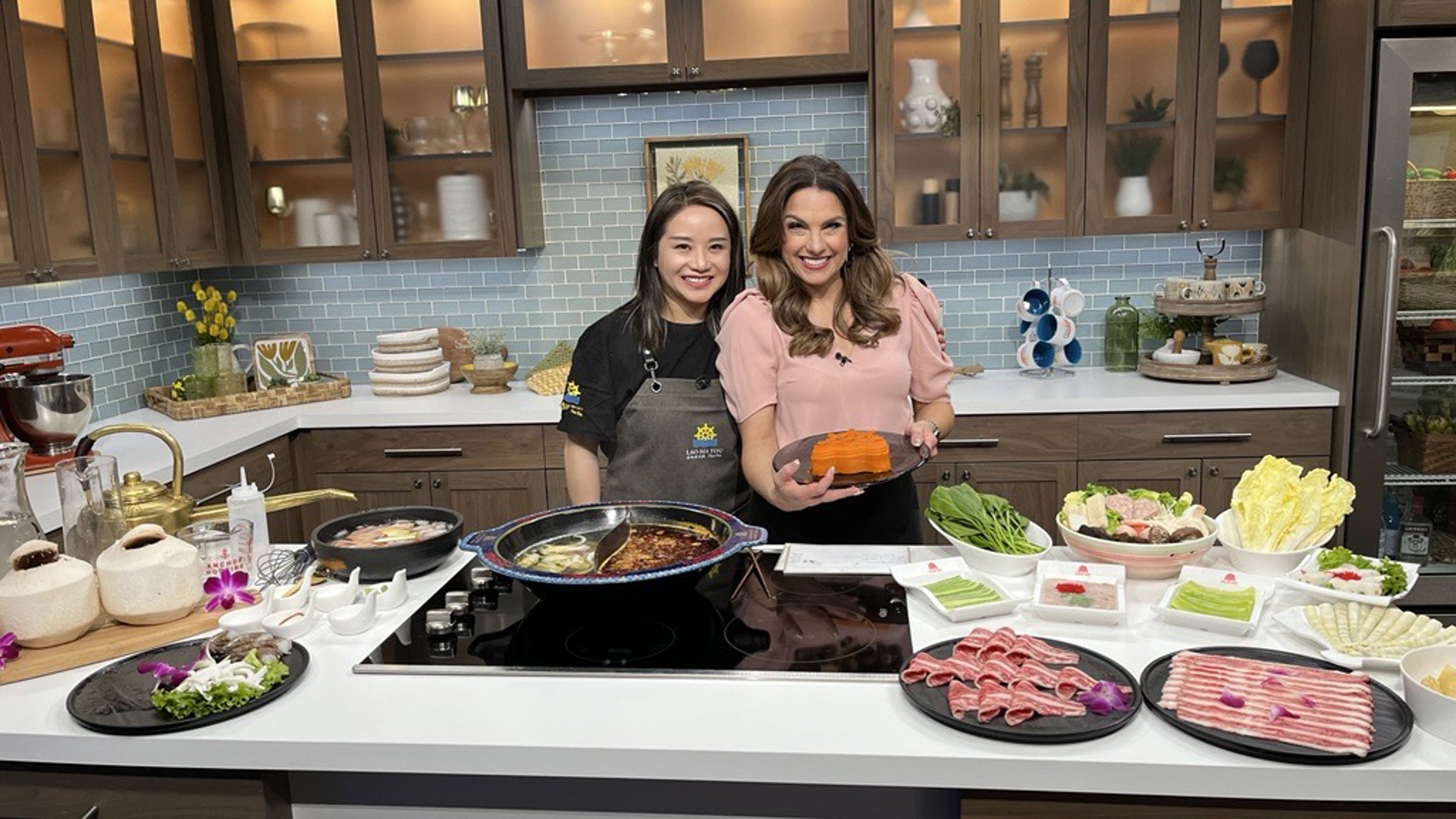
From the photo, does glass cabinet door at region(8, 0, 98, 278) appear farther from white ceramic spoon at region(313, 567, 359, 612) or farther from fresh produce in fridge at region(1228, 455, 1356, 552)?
fresh produce in fridge at region(1228, 455, 1356, 552)

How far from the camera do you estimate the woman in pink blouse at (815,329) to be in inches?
99.3

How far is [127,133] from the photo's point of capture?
3896 mm

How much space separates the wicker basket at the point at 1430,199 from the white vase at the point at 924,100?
5.47 ft

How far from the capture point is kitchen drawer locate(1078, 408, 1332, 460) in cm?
394

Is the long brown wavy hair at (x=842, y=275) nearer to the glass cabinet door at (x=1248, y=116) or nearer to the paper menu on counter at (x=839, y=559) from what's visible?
the paper menu on counter at (x=839, y=559)

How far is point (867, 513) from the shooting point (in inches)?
107

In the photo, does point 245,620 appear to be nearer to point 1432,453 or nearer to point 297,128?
point 297,128

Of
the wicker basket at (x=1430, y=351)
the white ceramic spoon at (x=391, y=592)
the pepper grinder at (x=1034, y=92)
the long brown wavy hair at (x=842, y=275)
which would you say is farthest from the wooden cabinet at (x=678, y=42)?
the white ceramic spoon at (x=391, y=592)

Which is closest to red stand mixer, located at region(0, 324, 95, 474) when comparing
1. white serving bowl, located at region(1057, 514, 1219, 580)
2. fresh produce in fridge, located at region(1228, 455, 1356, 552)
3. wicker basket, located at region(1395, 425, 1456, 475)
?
white serving bowl, located at region(1057, 514, 1219, 580)

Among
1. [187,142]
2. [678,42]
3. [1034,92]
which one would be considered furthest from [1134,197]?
[187,142]

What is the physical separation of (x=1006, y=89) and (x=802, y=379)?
2.23m

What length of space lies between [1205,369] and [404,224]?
10.8 feet

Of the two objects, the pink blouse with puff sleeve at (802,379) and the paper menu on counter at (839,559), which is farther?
the pink blouse with puff sleeve at (802,379)

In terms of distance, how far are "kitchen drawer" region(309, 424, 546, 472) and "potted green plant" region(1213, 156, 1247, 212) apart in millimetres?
2827
